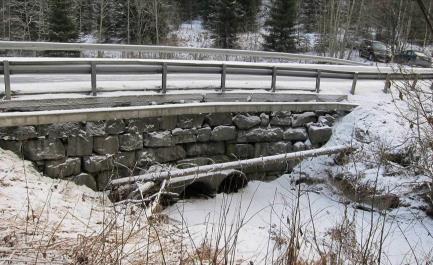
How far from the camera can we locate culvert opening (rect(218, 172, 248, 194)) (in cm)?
1024

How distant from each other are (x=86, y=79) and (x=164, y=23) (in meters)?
25.0

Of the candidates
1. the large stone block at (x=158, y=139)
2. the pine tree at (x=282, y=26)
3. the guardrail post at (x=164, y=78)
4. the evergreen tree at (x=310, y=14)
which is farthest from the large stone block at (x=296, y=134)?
the evergreen tree at (x=310, y=14)

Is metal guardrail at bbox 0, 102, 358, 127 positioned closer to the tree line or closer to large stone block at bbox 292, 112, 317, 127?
large stone block at bbox 292, 112, 317, 127

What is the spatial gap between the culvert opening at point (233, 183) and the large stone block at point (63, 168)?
3.17m

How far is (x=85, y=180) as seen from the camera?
28.5 ft

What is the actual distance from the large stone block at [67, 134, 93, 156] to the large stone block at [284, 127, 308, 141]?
506 centimetres

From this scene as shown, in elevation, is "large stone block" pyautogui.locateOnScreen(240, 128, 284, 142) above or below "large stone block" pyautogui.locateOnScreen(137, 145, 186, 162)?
above

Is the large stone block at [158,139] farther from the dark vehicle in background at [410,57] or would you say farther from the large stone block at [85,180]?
the dark vehicle in background at [410,57]

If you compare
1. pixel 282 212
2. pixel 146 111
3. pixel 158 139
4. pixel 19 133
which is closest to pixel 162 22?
pixel 158 139

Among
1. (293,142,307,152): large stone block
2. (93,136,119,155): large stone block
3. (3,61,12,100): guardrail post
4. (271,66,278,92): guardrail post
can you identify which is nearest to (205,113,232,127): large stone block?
(271,66,278,92): guardrail post

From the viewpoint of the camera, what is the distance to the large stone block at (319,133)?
39.5ft

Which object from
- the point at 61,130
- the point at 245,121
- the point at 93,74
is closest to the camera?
the point at 61,130

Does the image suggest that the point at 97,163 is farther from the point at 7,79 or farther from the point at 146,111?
the point at 7,79

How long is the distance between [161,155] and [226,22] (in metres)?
25.3
